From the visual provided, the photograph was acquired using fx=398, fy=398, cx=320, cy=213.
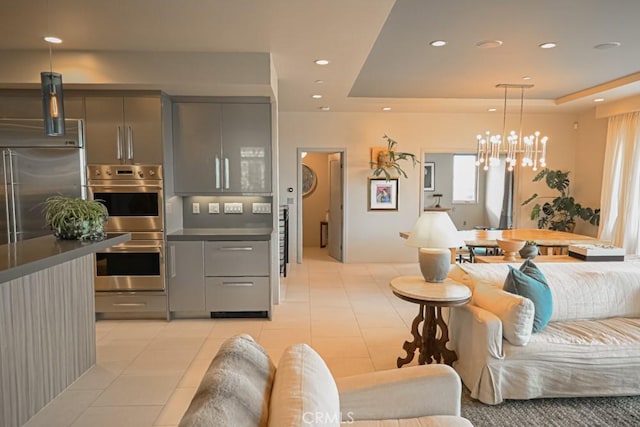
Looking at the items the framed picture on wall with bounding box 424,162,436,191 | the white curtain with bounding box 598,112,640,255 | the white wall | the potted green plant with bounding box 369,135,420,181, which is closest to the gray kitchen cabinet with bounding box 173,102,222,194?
the white wall

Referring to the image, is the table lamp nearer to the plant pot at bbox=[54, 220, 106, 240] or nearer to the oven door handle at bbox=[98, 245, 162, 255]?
the plant pot at bbox=[54, 220, 106, 240]

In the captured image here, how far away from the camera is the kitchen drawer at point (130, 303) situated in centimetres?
397

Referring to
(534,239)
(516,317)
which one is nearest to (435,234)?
(516,317)

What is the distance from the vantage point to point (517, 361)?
97.5 inches

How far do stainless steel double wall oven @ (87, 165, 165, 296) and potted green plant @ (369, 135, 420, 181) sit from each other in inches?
154

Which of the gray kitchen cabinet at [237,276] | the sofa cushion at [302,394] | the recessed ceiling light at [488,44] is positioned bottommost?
the gray kitchen cabinet at [237,276]

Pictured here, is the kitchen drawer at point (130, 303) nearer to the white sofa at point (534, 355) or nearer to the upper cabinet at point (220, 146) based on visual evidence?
the upper cabinet at point (220, 146)

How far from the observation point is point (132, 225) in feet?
12.8

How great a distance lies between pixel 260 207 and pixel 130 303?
5.47 feet

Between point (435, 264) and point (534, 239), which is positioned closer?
point (435, 264)

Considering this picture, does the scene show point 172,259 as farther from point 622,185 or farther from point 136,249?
point 622,185

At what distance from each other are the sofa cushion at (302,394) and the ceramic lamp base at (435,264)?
1.55 meters

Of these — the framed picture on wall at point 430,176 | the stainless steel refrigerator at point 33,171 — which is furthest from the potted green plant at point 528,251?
the framed picture on wall at point 430,176

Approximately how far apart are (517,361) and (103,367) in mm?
2971
